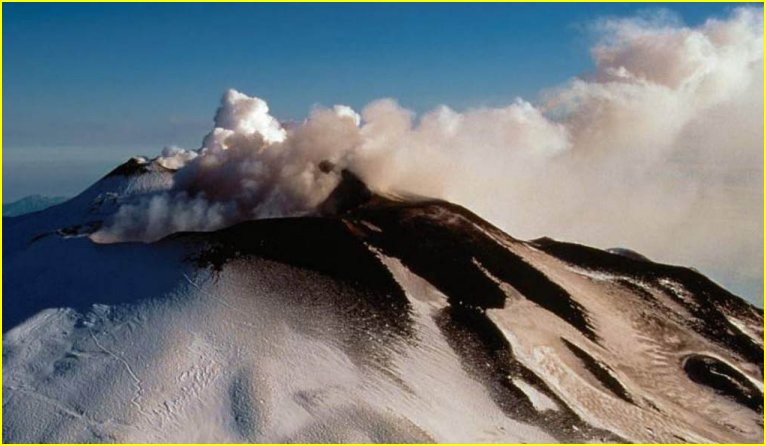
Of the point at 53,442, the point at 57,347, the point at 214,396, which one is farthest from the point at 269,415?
the point at 57,347

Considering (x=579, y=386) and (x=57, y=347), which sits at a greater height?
(x=579, y=386)

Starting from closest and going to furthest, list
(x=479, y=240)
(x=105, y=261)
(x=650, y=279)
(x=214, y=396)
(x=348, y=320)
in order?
(x=214, y=396) → (x=348, y=320) → (x=105, y=261) → (x=479, y=240) → (x=650, y=279)

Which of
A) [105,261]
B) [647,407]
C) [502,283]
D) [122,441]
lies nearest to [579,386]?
[647,407]

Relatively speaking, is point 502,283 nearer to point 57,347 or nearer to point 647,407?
point 647,407

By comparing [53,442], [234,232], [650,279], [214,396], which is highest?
[650,279]

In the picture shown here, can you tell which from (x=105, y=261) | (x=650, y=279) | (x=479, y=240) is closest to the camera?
(x=105, y=261)

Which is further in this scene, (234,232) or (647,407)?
(234,232)
